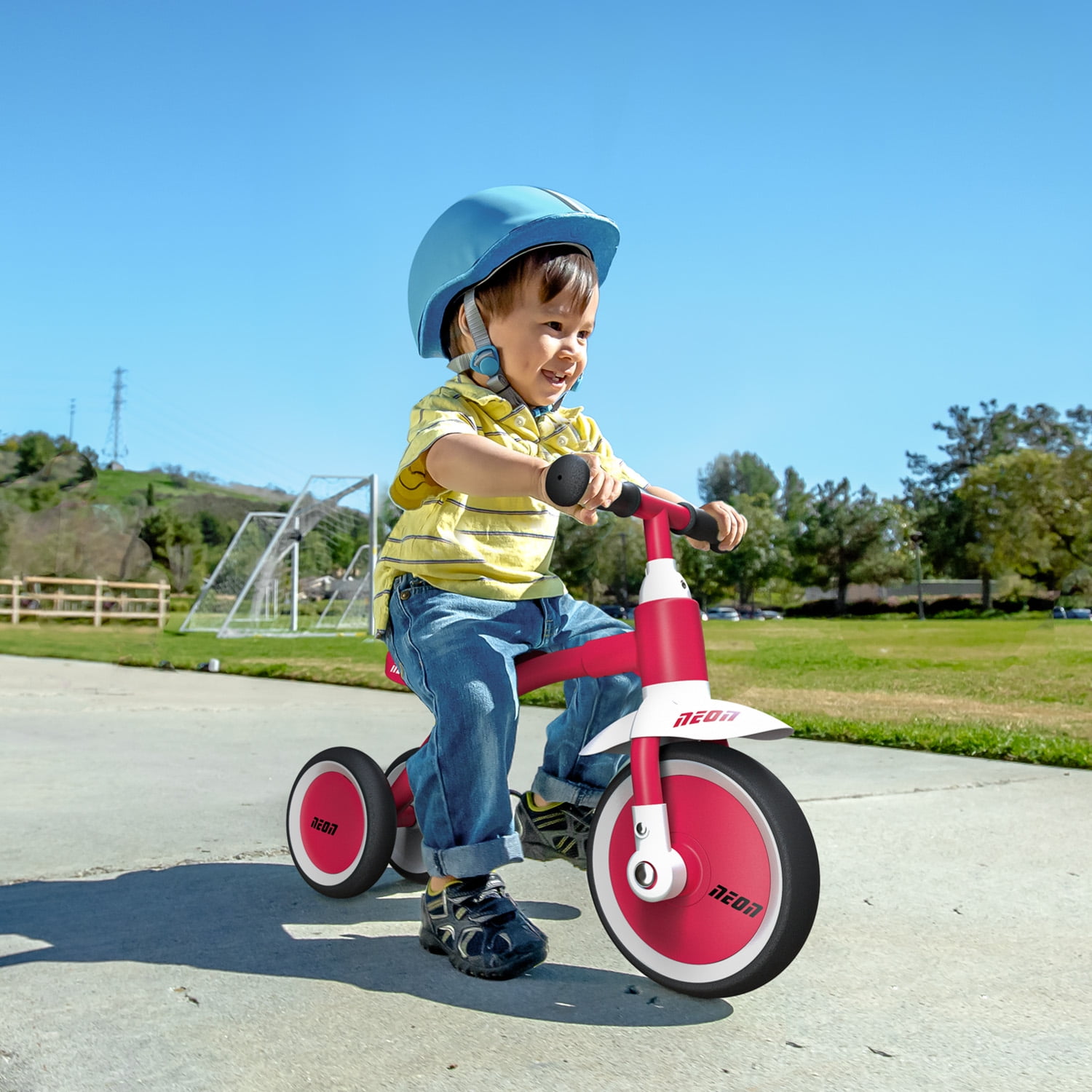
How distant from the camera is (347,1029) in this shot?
4.65 feet

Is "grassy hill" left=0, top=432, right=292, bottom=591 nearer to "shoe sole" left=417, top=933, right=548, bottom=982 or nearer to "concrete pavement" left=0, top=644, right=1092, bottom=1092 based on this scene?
"concrete pavement" left=0, top=644, right=1092, bottom=1092

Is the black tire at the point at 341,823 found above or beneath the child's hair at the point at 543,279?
beneath

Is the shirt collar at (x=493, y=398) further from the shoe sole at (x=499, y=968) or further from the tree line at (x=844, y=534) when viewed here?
the tree line at (x=844, y=534)

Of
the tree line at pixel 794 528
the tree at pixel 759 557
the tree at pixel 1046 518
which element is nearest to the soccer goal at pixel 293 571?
the tree line at pixel 794 528

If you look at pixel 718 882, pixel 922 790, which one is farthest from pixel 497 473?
pixel 922 790

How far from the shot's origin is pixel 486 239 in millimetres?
1963

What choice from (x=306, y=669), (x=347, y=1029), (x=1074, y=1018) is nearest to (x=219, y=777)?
(x=347, y=1029)

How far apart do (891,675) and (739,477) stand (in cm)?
8399

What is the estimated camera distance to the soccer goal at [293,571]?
2275 centimetres

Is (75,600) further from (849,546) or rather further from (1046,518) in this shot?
(849,546)

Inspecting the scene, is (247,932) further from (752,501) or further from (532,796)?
(752,501)

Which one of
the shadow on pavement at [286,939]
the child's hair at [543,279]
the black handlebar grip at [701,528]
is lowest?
the shadow on pavement at [286,939]

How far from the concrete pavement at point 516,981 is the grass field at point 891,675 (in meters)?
1.35

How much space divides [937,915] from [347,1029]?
124 centimetres
